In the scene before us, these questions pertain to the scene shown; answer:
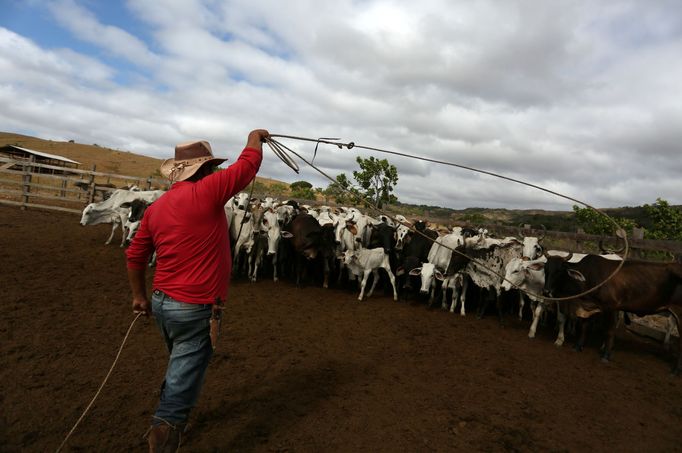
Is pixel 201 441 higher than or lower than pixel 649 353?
lower

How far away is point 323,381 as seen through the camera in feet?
17.4

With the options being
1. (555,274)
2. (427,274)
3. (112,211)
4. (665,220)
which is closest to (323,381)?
(427,274)

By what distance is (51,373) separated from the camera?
15.2 feet

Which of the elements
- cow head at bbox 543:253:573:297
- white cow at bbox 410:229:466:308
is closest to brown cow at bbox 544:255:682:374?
cow head at bbox 543:253:573:297

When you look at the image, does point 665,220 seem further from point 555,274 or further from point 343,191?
point 343,191

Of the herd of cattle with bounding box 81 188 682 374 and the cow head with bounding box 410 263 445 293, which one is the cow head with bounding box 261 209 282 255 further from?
the cow head with bounding box 410 263 445 293

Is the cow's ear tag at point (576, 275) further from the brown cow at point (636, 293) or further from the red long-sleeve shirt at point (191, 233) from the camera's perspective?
the red long-sleeve shirt at point (191, 233)

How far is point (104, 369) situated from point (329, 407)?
2789 mm

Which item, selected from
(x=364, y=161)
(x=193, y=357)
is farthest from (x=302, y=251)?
(x=364, y=161)

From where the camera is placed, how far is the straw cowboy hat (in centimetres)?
294

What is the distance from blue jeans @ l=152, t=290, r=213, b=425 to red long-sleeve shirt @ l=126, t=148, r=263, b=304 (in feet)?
0.26

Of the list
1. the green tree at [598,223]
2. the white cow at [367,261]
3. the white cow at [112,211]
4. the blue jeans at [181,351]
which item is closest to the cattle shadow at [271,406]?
the blue jeans at [181,351]

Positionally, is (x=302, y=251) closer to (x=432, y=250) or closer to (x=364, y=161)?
(x=432, y=250)

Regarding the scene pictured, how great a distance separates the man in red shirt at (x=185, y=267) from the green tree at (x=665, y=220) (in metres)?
15.7
